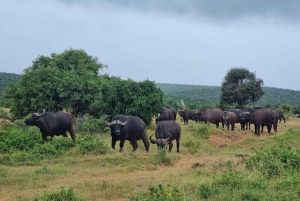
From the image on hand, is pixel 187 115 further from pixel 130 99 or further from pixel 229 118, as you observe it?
pixel 130 99

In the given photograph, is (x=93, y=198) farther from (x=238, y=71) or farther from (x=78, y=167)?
(x=238, y=71)

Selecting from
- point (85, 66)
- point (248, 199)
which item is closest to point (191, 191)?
point (248, 199)

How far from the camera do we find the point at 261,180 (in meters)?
9.68

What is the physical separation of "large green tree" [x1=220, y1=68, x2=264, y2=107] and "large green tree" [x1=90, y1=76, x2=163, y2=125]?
2817 centimetres

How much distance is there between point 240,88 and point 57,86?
110ft

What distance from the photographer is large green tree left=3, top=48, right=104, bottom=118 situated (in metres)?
29.4

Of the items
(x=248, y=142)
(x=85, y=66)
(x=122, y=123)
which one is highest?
(x=85, y=66)

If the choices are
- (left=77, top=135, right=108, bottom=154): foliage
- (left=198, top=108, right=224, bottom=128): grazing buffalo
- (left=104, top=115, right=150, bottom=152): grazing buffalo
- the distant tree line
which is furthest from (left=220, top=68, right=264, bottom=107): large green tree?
(left=77, top=135, right=108, bottom=154): foliage

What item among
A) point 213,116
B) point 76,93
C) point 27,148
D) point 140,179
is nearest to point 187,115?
point 213,116

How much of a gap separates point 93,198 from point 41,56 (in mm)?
25812

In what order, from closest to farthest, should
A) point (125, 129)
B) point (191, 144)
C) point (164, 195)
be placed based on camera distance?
→ point (164, 195), point (125, 129), point (191, 144)

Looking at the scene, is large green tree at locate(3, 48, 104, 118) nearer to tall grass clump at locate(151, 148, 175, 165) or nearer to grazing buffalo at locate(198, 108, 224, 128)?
grazing buffalo at locate(198, 108, 224, 128)

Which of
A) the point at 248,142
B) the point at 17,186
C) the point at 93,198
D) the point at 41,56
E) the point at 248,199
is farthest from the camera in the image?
the point at 41,56

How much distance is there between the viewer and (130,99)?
28406 mm
